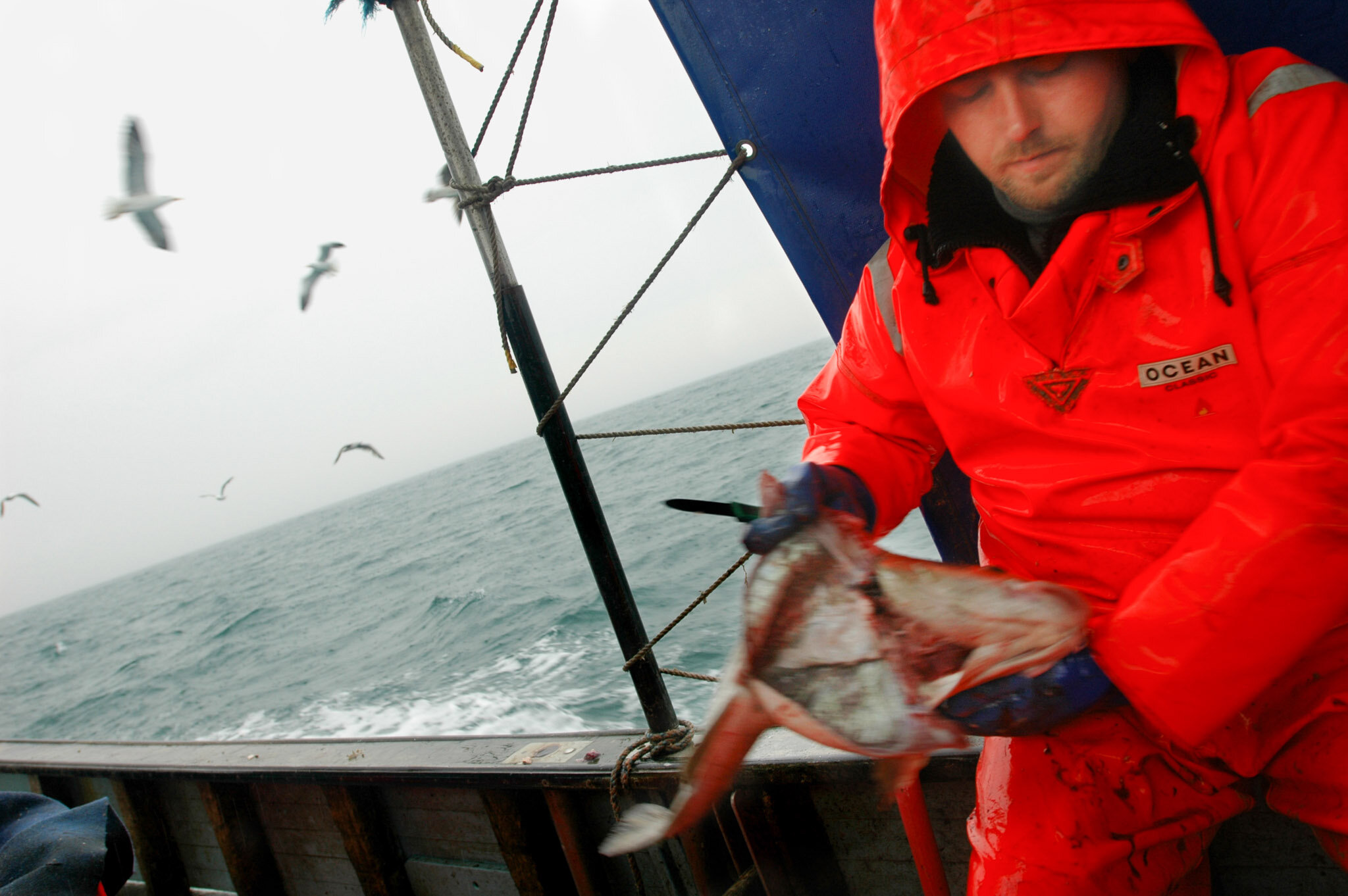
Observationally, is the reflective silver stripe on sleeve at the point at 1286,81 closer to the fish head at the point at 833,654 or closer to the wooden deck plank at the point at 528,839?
the fish head at the point at 833,654

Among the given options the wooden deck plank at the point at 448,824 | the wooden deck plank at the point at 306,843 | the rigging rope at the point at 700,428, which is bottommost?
the wooden deck plank at the point at 306,843

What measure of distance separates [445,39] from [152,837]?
4.44m

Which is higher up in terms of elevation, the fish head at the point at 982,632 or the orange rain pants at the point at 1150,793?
the fish head at the point at 982,632

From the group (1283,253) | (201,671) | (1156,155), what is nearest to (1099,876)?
(1283,253)

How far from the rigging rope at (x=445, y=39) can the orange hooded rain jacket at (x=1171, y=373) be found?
150cm

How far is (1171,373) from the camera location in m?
1.01

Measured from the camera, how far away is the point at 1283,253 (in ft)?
2.88

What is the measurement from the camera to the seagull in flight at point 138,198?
5.65m

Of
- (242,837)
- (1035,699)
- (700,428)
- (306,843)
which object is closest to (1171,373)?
(1035,699)

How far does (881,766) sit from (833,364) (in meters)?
0.89

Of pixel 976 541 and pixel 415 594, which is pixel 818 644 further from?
A: pixel 415 594

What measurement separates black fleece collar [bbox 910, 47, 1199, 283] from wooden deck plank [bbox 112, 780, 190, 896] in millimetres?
4806

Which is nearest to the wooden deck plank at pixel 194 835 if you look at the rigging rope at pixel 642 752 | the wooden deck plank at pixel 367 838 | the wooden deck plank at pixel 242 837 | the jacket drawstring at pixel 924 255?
the wooden deck plank at pixel 242 837

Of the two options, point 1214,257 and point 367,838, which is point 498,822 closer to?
point 367,838
